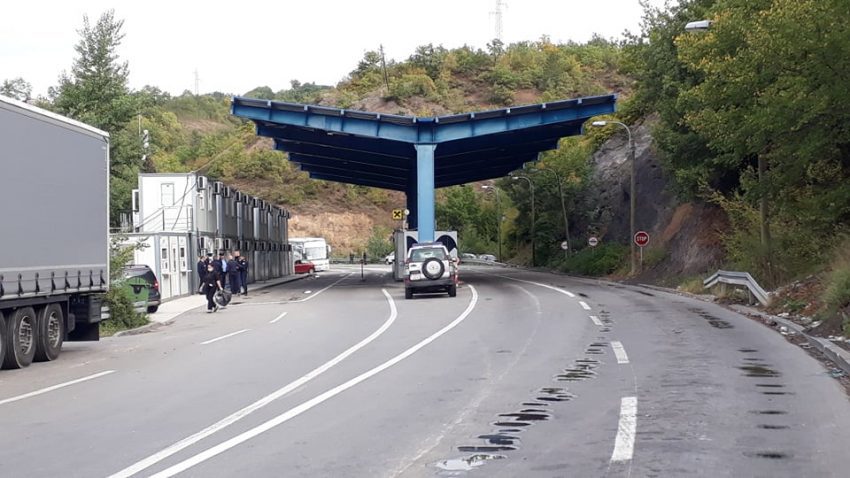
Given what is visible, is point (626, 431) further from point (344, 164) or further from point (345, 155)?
point (344, 164)

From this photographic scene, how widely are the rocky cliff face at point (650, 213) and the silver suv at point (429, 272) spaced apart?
12.1 meters

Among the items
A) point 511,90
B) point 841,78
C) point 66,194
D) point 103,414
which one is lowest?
point 103,414

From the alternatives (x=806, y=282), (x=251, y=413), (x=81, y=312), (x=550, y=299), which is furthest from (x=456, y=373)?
(x=550, y=299)

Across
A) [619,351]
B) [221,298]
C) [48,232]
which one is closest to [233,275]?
[221,298]

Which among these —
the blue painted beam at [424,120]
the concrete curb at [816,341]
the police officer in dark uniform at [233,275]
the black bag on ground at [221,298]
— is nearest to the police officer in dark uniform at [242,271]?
the police officer in dark uniform at [233,275]

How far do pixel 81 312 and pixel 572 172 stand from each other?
4908cm

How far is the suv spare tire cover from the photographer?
107 ft

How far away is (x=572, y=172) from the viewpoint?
212 ft

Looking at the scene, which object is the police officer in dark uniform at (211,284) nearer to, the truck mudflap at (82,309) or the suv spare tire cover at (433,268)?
the suv spare tire cover at (433,268)

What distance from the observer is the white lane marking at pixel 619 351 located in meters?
15.1

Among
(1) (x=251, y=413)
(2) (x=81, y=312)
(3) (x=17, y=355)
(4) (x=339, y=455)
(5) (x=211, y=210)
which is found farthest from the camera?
(5) (x=211, y=210)

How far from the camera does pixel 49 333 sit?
17.4 meters

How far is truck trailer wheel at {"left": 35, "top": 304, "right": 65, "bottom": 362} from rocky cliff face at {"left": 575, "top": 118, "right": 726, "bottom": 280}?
1097 inches

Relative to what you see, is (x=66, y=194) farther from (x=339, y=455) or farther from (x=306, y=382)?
(x=339, y=455)
